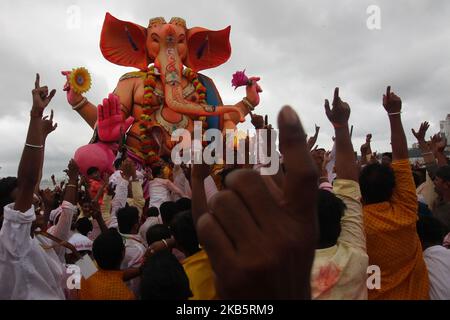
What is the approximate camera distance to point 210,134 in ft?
25.3

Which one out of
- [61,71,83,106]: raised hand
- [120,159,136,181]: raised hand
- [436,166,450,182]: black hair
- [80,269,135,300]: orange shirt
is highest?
[61,71,83,106]: raised hand

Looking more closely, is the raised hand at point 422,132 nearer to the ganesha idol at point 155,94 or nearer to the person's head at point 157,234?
the person's head at point 157,234

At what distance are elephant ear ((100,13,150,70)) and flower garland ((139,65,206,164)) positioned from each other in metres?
0.66

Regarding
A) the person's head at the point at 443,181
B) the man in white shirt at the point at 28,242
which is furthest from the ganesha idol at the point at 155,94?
the man in white shirt at the point at 28,242

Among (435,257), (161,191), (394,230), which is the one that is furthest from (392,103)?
(161,191)

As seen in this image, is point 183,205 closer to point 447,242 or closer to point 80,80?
point 447,242

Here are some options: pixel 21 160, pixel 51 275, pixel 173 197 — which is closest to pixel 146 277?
pixel 51 275

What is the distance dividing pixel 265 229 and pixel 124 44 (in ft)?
27.7

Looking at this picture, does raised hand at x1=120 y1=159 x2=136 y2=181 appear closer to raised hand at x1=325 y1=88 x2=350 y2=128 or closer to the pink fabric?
raised hand at x1=325 y1=88 x2=350 y2=128

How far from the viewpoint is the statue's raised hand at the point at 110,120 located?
7.23m

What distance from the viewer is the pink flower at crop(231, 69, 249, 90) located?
8.20 metres

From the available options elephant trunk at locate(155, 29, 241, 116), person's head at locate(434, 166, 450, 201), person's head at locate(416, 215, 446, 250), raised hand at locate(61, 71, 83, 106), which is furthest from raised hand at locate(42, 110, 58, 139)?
raised hand at locate(61, 71, 83, 106)

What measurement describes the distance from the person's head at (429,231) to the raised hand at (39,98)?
6.62ft

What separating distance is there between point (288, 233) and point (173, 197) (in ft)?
11.7
